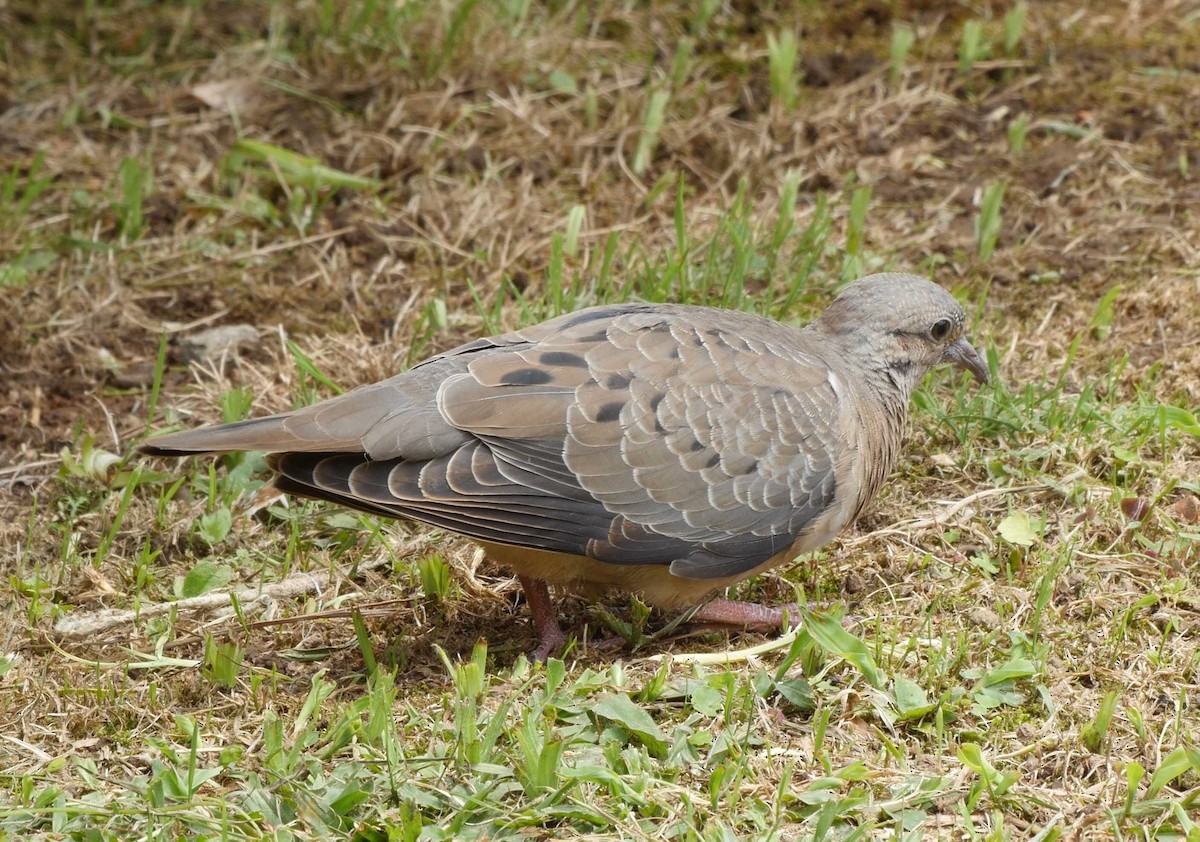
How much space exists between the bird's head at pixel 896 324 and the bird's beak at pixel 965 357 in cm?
4

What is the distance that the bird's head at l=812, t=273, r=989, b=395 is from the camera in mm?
4164

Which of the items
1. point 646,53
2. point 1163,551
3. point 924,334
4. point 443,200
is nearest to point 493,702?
point 924,334

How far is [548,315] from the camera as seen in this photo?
196 inches

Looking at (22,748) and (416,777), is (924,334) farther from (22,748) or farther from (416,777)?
(22,748)

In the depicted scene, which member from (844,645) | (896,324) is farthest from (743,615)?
(896,324)

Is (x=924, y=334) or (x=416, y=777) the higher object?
(x=924, y=334)

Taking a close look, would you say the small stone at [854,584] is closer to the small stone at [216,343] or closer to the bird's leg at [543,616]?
the bird's leg at [543,616]

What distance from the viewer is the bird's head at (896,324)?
4.16 meters

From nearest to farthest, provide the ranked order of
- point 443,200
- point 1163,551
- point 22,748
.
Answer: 1. point 22,748
2. point 1163,551
3. point 443,200

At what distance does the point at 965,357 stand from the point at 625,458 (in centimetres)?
132

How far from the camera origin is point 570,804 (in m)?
3.04

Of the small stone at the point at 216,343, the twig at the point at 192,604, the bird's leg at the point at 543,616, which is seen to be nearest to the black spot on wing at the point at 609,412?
the bird's leg at the point at 543,616

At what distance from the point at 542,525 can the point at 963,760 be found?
118 centimetres

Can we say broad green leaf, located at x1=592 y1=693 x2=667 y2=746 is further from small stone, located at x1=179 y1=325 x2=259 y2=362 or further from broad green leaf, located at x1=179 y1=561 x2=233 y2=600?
small stone, located at x1=179 y1=325 x2=259 y2=362
